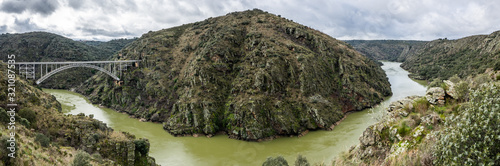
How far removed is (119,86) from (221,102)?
89.2 feet

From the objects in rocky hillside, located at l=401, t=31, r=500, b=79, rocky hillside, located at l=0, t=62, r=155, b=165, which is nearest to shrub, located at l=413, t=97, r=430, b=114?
rocky hillside, located at l=0, t=62, r=155, b=165

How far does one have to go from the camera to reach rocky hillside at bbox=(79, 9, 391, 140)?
1518 inches

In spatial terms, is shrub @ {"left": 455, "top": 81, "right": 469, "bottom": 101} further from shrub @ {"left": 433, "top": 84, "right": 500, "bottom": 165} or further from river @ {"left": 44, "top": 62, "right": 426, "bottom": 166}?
river @ {"left": 44, "top": 62, "right": 426, "bottom": 166}

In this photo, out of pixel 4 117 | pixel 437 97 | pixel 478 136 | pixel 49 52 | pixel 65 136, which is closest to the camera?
pixel 478 136

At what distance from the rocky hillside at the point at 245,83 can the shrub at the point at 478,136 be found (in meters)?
30.4

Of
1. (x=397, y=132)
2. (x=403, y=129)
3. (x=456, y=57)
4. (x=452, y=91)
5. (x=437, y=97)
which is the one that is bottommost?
(x=397, y=132)

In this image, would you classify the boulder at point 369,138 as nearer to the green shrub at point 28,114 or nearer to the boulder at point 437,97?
the boulder at point 437,97

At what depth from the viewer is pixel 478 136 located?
5059mm

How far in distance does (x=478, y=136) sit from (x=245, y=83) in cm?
3817

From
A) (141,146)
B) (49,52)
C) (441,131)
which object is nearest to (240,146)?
(141,146)

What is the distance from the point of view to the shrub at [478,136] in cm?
493

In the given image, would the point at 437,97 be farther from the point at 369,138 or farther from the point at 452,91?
the point at 369,138

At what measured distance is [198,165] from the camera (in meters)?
28.8

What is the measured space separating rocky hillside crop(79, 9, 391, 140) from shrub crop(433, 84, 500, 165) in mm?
30382
